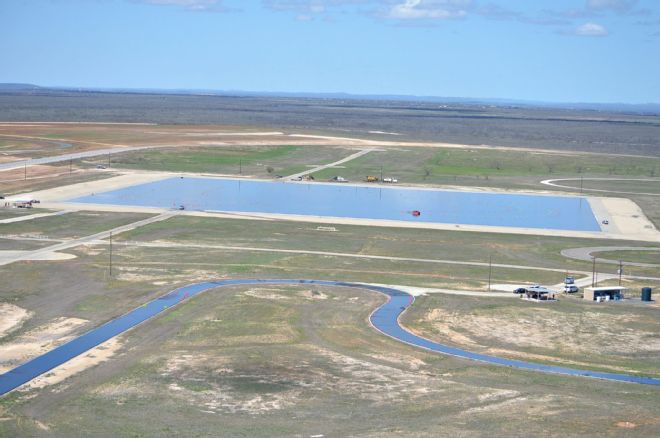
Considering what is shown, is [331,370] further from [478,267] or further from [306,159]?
[306,159]

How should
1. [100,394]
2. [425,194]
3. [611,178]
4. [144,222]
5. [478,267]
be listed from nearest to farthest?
[100,394] → [478,267] → [144,222] → [425,194] → [611,178]

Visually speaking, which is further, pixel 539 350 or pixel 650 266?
pixel 650 266

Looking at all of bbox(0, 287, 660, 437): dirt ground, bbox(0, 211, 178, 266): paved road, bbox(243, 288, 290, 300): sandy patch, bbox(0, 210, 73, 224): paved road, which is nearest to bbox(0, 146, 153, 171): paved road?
bbox(0, 210, 73, 224): paved road

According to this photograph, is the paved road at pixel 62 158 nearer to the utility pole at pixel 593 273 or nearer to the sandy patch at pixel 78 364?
the utility pole at pixel 593 273

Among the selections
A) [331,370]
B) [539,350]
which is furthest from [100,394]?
[539,350]

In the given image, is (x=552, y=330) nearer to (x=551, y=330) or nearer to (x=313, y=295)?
(x=551, y=330)

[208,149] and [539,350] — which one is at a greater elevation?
[208,149]
